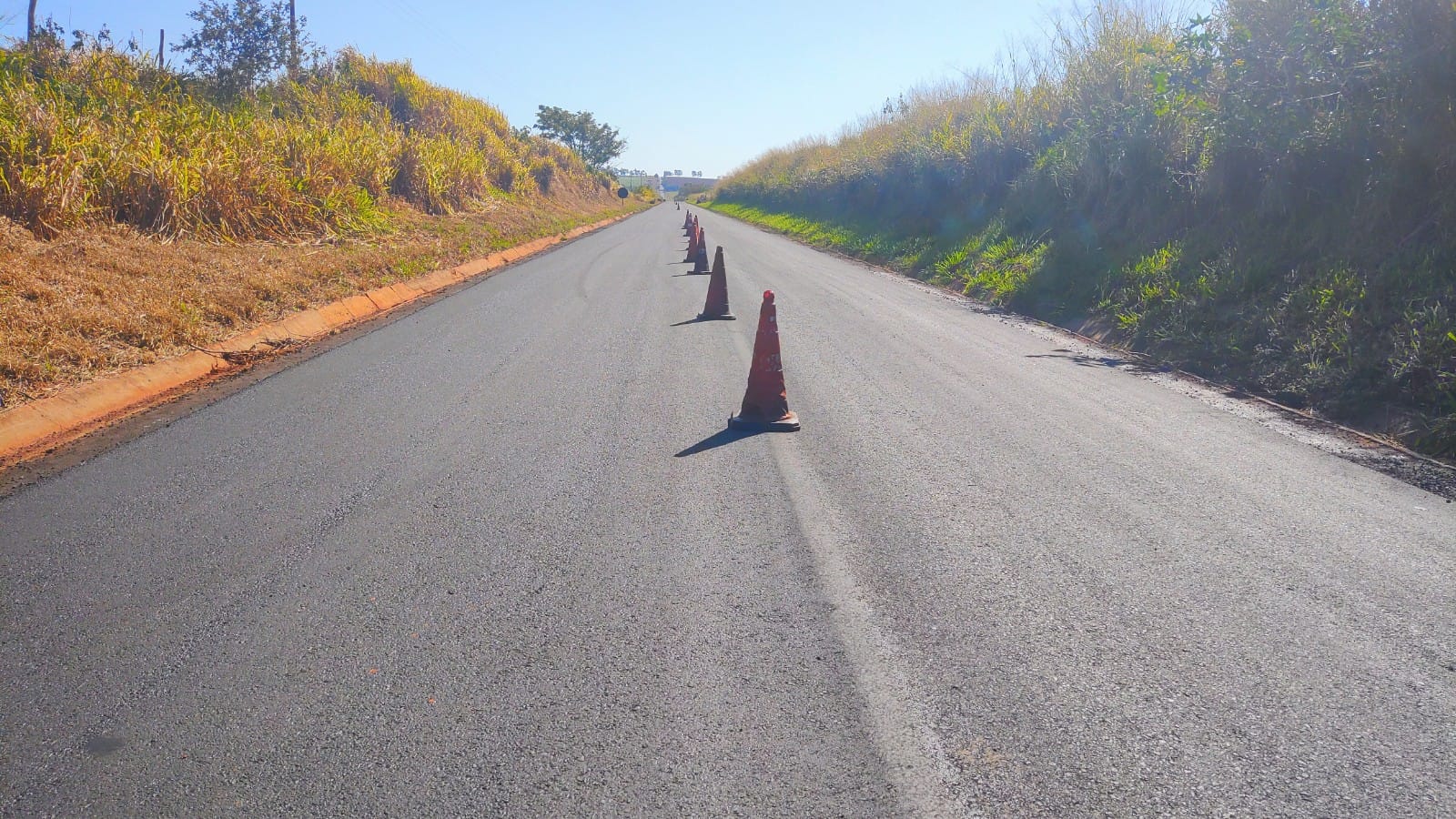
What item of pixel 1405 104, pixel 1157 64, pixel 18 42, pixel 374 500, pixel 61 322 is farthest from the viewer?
pixel 18 42

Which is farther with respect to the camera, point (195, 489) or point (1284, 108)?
point (1284, 108)

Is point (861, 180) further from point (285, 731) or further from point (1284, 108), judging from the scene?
point (285, 731)

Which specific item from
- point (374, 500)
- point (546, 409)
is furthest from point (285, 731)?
point (546, 409)

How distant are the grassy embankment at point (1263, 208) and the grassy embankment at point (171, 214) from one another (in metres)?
9.40

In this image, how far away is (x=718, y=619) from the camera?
357 cm

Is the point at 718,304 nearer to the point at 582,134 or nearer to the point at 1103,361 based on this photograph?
the point at 1103,361

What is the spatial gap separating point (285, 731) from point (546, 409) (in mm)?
3973

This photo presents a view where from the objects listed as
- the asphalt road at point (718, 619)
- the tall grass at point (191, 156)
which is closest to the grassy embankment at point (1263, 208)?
the asphalt road at point (718, 619)

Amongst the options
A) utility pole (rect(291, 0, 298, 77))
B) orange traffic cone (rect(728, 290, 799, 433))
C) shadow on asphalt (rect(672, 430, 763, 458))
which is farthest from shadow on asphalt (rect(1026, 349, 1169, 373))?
utility pole (rect(291, 0, 298, 77))

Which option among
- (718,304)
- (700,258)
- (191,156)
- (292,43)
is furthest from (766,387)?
(292,43)

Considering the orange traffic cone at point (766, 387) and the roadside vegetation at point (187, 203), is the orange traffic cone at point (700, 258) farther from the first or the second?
the orange traffic cone at point (766, 387)

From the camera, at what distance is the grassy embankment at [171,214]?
7.57m

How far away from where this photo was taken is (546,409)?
6707 millimetres

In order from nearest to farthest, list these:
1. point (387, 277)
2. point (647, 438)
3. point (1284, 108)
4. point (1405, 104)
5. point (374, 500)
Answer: point (374, 500) < point (647, 438) < point (1405, 104) < point (1284, 108) < point (387, 277)
